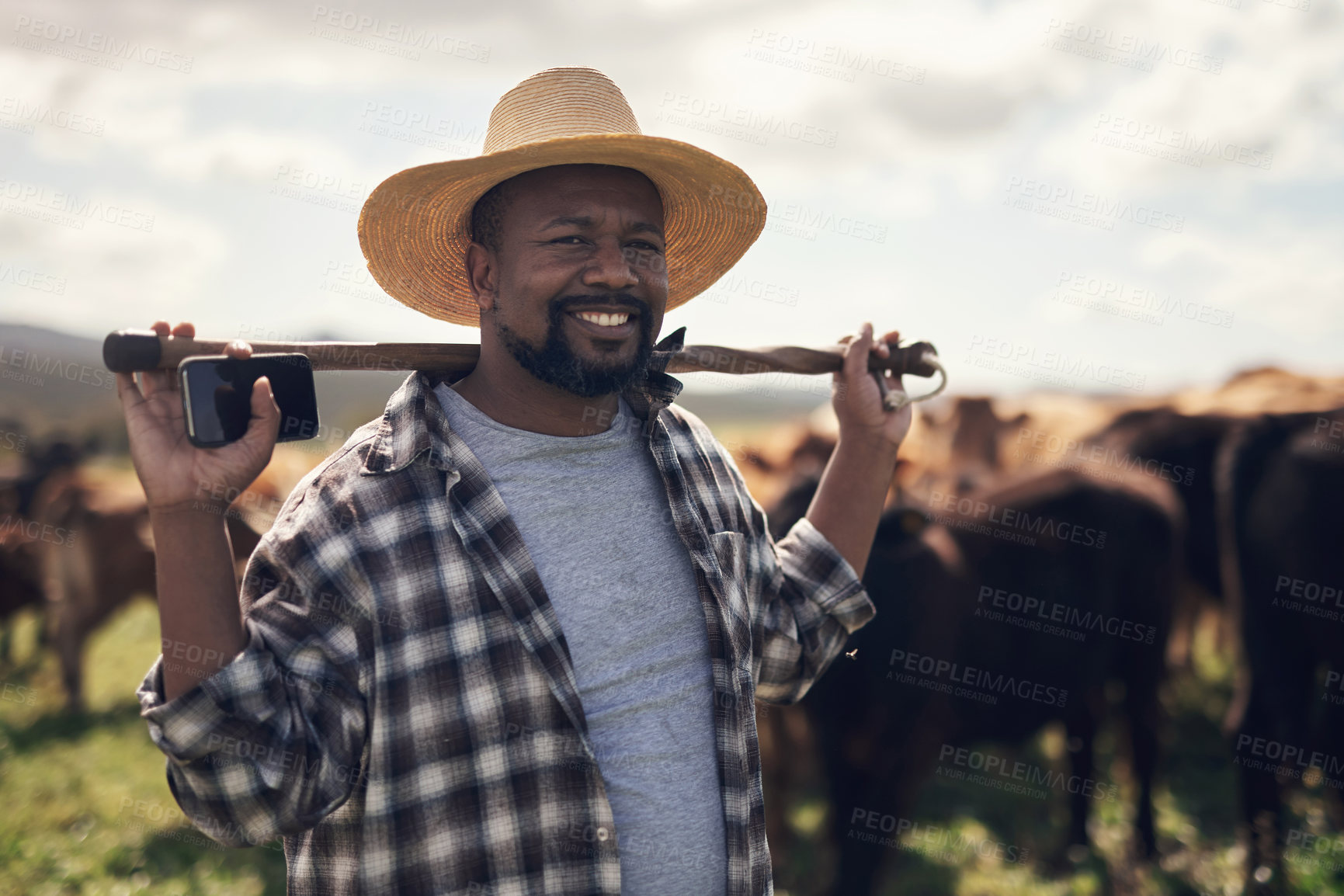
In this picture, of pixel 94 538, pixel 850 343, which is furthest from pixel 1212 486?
pixel 94 538

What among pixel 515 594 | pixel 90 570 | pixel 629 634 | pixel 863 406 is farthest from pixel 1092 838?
pixel 90 570

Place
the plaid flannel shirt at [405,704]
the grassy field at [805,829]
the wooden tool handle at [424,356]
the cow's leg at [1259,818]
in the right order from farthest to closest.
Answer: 1. the grassy field at [805,829]
2. the cow's leg at [1259,818]
3. the wooden tool handle at [424,356]
4. the plaid flannel shirt at [405,704]

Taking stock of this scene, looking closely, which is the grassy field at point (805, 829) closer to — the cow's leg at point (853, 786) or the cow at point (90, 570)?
the cow's leg at point (853, 786)

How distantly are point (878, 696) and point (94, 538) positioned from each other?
22.2 ft

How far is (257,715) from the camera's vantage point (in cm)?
153

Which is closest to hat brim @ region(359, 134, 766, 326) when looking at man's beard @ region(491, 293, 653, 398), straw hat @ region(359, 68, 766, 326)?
straw hat @ region(359, 68, 766, 326)

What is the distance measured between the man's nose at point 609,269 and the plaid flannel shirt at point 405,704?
1.60 feet

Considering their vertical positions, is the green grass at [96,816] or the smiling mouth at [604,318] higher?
the smiling mouth at [604,318]

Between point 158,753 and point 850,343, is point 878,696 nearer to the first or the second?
point 850,343

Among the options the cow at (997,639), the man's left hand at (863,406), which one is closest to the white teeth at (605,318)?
the man's left hand at (863,406)

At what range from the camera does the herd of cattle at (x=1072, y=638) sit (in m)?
4.61

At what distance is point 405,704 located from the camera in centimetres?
173

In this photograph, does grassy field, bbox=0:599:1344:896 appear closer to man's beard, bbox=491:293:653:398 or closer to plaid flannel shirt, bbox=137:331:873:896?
plaid flannel shirt, bbox=137:331:873:896

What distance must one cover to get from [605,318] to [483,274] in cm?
40
